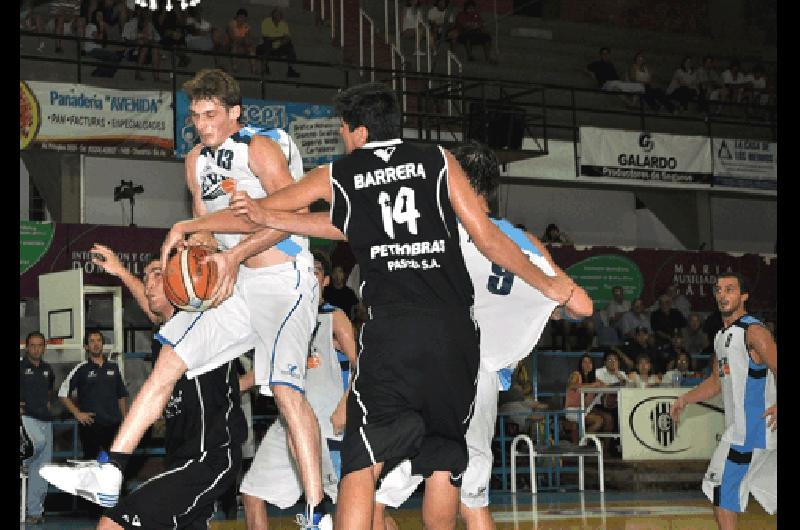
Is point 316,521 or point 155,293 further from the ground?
point 155,293

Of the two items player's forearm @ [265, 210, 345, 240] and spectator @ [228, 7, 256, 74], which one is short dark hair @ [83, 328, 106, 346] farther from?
player's forearm @ [265, 210, 345, 240]

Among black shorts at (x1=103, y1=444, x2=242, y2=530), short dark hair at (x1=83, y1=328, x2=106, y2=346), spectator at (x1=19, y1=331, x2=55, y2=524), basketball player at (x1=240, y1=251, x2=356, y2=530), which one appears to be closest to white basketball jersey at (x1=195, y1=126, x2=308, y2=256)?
black shorts at (x1=103, y1=444, x2=242, y2=530)

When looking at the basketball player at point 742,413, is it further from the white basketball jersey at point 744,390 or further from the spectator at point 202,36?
the spectator at point 202,36

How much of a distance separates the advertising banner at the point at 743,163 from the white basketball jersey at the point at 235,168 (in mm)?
17712

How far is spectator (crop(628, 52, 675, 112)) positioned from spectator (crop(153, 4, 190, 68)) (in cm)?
921

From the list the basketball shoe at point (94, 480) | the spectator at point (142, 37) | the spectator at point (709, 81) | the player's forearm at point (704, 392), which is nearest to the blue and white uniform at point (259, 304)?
the basketball shoe at point (94, 480)

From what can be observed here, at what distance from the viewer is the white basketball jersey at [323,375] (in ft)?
27.1

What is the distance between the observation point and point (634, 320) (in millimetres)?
19797

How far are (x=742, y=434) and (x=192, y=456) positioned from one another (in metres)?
3.98

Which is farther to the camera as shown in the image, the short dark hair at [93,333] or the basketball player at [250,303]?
the short dark hair at [93,333]

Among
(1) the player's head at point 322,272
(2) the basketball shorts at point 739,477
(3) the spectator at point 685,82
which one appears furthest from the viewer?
(3) the spectator at point 685,82

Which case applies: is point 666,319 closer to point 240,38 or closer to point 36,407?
point 240,38

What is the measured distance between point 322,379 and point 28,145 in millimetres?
9785

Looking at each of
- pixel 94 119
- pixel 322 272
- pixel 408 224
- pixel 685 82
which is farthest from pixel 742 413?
pixel 685 82
